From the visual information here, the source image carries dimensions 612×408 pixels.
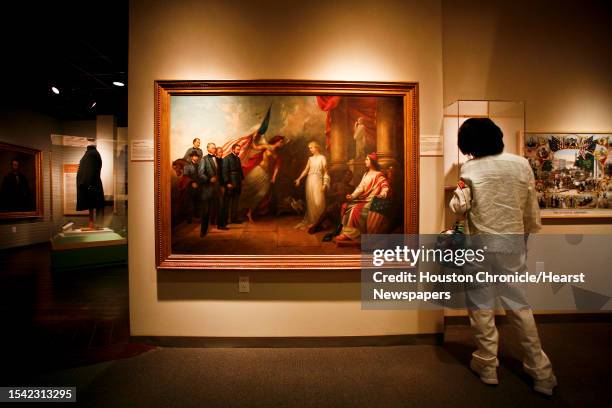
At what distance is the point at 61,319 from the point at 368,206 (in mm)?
3623

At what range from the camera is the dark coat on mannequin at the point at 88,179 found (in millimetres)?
5219

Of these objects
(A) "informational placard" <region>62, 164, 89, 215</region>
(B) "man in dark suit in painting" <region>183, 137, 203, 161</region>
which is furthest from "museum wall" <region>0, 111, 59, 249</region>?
(B) "man in dark suit in painting" <region>183, 137, 203, 161</region>

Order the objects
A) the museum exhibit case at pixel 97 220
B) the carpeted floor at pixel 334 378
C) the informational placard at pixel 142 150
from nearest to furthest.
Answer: the carpeted floor at pixel 334 378, the informational placard at pixel 142 150, the museum exhibit case at pixel 97 220

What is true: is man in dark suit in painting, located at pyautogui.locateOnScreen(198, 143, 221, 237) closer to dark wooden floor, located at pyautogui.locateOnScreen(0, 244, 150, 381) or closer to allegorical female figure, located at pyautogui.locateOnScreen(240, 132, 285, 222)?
allegorical female figure, located at pyautogui.locateOnScreen(240, 132, 285, 222)

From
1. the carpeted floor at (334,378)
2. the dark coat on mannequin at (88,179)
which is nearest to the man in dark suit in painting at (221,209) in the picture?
the carpeted floor at (334,378)

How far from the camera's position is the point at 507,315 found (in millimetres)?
1950

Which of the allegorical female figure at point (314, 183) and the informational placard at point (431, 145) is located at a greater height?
the informational placard at point (431, 145)

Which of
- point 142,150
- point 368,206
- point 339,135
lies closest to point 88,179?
point 142,150

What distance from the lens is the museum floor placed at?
6.13 ft

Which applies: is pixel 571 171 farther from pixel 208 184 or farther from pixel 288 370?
pixel 208 184

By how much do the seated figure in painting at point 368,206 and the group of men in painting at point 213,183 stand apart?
987 millimetres

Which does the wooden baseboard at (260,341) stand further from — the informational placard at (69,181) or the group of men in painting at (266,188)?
the informational placard at (69,181)

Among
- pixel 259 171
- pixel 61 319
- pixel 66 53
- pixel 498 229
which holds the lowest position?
pixel 61 319

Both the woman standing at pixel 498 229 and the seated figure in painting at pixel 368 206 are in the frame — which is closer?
the woman standing at pixel 498 229
